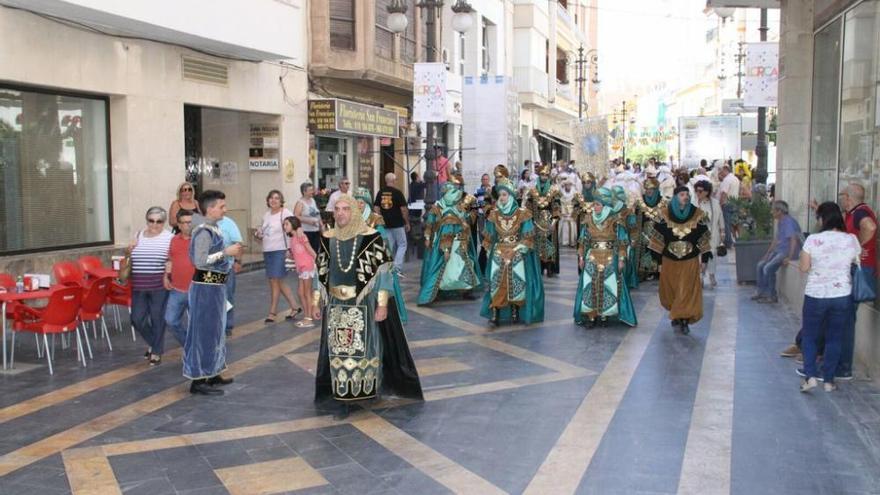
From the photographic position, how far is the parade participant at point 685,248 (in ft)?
33.7

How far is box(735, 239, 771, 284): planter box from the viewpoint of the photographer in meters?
14.2

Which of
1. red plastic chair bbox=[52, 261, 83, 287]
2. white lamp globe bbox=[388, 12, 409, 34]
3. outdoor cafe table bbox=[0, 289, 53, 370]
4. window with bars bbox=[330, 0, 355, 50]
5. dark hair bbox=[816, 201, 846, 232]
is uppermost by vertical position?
window with bars bbox=[330, 0, 355, 50]

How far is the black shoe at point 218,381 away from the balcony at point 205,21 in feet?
19.4

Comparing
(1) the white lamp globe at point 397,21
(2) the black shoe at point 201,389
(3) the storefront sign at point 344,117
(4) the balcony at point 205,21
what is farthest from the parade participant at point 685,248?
(3) the storefront sign at point 344,117

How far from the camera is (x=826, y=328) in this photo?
7.76 meters

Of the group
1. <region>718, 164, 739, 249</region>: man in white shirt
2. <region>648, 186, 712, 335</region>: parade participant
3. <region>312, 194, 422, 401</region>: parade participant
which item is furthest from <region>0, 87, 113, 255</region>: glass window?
<region>718, 164, 739, 249</region>: man in white shirt

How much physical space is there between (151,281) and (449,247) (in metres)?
5.04

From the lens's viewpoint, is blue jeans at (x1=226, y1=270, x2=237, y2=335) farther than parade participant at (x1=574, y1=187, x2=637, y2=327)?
No

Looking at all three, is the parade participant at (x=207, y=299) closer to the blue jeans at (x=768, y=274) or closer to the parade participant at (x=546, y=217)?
the parade participant at (x=546, y=217)

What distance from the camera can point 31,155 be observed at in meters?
12.4

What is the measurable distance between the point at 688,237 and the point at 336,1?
11947mm

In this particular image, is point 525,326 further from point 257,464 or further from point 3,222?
point 3,222

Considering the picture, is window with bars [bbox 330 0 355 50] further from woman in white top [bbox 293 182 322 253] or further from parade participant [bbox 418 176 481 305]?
parade participant [bbox 418 176 481 305]

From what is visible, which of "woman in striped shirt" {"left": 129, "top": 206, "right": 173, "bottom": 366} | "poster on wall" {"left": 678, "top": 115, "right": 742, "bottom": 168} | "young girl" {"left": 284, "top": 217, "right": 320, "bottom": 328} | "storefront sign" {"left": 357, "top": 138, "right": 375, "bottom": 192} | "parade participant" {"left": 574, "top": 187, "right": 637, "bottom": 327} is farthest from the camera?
"poster on wall" {"left": 678, "top": 115, "right": 742, "bottom": 168}
